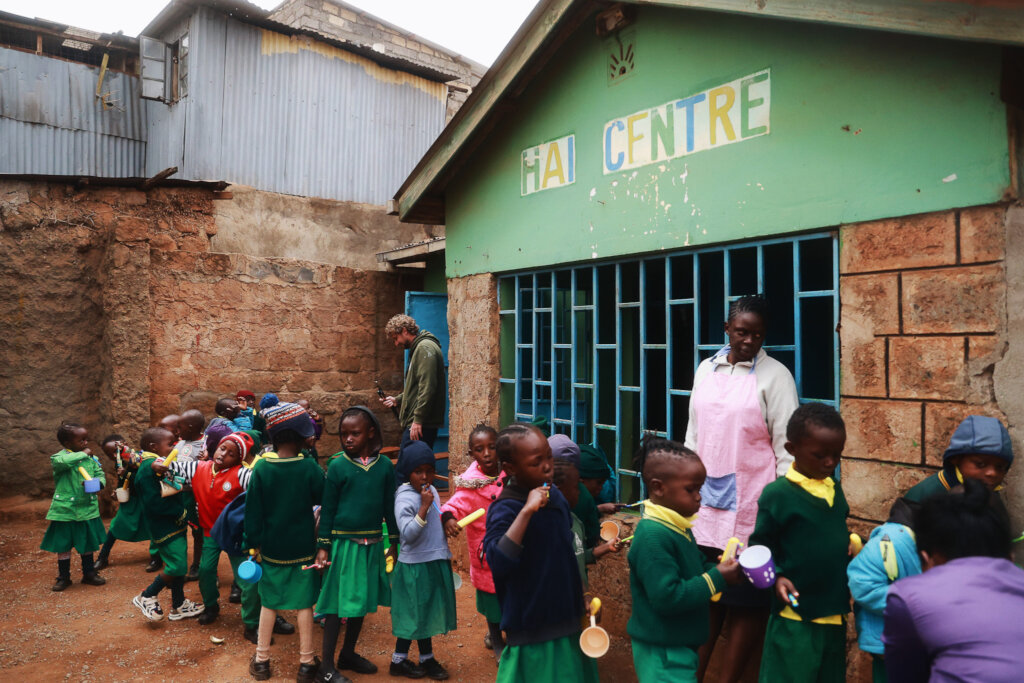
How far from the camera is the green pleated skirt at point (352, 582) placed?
12.5ft

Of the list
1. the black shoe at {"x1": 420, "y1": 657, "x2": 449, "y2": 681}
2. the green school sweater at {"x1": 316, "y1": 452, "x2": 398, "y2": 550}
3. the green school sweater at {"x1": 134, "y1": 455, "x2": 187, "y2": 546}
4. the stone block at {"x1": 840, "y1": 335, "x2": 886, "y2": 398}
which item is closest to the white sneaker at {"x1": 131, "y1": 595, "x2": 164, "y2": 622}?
the green school sweater at {"x1": 134, "y1": 455, "x2": 187, "y2": 546}

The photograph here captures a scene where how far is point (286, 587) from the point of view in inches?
153

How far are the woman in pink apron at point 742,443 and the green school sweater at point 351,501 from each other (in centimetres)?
172

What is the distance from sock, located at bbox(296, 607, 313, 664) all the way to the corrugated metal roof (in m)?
8.81

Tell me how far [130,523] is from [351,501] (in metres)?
2.70

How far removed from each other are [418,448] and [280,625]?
186cm

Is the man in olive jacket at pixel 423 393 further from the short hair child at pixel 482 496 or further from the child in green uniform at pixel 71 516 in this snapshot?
the child in green uniform at pixel 71 516

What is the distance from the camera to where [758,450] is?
3188 millimetres

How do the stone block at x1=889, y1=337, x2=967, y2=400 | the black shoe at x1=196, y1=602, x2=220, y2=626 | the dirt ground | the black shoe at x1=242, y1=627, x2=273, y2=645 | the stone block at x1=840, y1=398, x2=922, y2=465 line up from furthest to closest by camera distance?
1. the black shoe at x1=196, y1=602, x2=220, y2=626
2. the black shoe at x1=242, y1=627, x2=273, y2=645
3. the dirt ground
4. the stone block at x1=840, y1=398, x2=922, y2=465
5. the stone block at x1=889, y1=337, x2=967, y2=400

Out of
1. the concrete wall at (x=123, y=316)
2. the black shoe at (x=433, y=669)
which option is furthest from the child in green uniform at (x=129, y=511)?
the black shoe at (x=433, y=669)

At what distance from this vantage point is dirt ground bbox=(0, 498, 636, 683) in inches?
157

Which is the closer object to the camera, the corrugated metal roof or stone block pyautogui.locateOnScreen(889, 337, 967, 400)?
stone block pyautogui.locateOnScreen(889, 337, 967, 400)

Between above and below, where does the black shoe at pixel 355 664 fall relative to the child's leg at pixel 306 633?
below

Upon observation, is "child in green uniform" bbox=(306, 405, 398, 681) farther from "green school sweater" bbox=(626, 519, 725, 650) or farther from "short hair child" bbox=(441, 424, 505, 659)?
"green school sweater" bbox=(626, 519, 725, 650)
